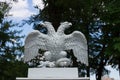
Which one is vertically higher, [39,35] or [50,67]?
[39,35]

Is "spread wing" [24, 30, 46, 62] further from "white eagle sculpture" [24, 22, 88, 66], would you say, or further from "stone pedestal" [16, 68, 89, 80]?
"stone pedestal" [16, 68, 89, 80]

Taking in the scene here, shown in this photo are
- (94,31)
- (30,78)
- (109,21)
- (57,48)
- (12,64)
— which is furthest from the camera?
(94,31)

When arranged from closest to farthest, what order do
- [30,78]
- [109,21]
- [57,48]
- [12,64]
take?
[30,78]
[57,48]
[109,21]
[12,64]

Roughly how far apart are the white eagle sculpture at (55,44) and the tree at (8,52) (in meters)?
16.4

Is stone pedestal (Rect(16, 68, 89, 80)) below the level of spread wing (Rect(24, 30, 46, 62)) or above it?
below

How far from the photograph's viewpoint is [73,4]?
32.6 metres

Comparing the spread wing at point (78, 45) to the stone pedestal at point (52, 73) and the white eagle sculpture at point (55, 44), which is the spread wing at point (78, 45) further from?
the stone pedestal at point (52, 73)

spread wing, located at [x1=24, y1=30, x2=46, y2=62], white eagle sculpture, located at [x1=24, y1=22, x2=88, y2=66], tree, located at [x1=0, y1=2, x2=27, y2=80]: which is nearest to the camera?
white eagle sculpture, located at [x1=24, y1=22, x2=88, y2=66]

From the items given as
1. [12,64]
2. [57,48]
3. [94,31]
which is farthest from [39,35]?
[94,31]

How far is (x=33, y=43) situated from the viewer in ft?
49.0

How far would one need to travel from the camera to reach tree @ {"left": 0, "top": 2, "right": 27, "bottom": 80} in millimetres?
31578

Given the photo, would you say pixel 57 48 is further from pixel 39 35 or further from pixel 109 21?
pixel 109 21

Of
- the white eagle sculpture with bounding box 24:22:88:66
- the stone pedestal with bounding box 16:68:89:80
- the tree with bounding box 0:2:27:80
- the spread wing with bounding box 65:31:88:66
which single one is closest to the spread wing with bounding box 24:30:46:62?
the white eagle sculpture with bounding box 24:22:88:66

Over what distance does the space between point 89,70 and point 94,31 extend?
317 cm
